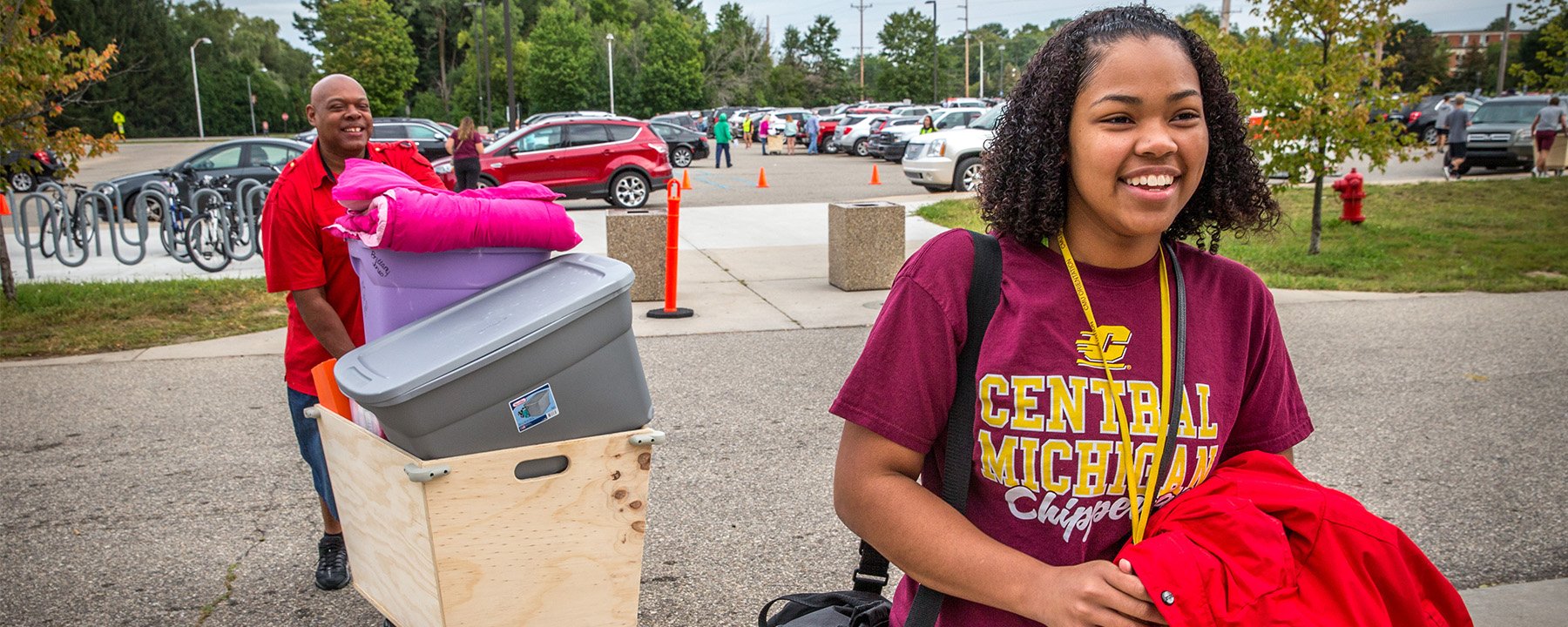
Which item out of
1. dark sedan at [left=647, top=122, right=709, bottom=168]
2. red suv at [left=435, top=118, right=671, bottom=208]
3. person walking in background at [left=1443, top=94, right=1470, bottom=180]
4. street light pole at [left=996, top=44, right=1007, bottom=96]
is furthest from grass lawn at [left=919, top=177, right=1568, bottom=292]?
street light pole at [left=996, top=44, right=1007, bottom=96]

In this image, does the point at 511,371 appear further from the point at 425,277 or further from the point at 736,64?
the point at 736,64

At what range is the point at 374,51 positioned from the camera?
6656 cm

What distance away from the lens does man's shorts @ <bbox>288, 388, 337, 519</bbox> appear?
3662 mm

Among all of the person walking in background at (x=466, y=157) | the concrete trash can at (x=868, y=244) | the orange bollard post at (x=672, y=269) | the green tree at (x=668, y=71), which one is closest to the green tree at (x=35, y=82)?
the orange bollard post at (x=672, y=269)

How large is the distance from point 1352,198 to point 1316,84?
3.64m

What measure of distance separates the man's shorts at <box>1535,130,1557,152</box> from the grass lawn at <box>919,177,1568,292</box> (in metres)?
2.48

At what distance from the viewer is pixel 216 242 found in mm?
13289

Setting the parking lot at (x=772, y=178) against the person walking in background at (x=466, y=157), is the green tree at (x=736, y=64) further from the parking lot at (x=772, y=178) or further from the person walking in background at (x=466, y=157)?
the person walking in background at (x=466, y=157)

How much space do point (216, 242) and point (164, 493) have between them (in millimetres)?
9177

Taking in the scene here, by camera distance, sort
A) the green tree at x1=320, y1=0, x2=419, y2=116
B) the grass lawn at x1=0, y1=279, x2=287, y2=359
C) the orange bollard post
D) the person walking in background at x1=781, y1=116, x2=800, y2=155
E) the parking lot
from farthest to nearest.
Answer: the green tree at x1=320, y1=0, x2=419, y2=116 → the person walking in background at x1=781, y1=116, x2=800, y2=155 → the parking lot → the orange bollard post → the grass lawn at x1=0, y1=279, x2=287, y2=359

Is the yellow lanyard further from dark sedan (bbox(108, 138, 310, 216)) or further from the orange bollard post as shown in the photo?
dark sedan (bbox(108, 138, 310, 216))

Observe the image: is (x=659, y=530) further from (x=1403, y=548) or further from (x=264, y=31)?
(x=264, y=31)

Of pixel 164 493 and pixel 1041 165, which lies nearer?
pixel 1041 165

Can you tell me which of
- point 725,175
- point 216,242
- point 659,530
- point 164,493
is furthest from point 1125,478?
point 725,175
